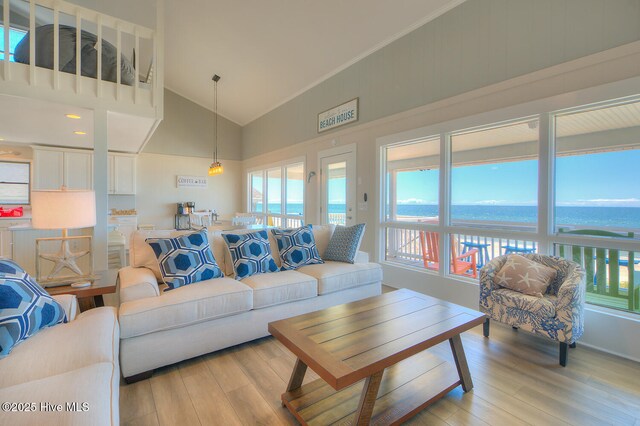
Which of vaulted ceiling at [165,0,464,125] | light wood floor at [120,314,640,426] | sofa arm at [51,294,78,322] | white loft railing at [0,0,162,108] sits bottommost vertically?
light wood floor at [120,314,640,426]

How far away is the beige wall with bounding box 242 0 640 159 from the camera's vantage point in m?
2.45

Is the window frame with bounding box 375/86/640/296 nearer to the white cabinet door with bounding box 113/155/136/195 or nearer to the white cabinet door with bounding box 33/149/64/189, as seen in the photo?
the white cabinet door with bounding box 113/155/136/195

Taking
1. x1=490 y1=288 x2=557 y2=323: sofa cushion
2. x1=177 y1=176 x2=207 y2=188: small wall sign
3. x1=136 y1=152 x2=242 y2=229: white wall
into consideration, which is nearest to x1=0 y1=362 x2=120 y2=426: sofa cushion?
x1=490 y1=288 x2=557 y2=323: sofa cushion

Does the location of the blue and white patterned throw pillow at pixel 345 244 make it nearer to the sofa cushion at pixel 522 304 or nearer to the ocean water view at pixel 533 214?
the ocean water view at pixel 533 214

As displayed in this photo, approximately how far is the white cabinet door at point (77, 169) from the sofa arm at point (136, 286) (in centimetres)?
508

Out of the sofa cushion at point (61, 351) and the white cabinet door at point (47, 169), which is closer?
the sofa cushion at point (61, 351)

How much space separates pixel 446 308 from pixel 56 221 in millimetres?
2860

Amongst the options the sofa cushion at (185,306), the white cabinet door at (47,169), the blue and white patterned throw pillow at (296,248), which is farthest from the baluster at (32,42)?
the white cabinet door at (47,169)

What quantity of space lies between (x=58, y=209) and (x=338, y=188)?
151 inches

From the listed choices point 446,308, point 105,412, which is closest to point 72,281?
point 105,412

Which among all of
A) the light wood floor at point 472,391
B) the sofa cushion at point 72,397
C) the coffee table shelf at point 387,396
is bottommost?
the light wood floor at point 472,391

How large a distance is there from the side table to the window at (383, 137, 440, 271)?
334 centimetres

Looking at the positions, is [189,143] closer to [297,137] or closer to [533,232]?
[297,137]

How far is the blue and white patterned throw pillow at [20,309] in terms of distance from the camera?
4.46 feet
